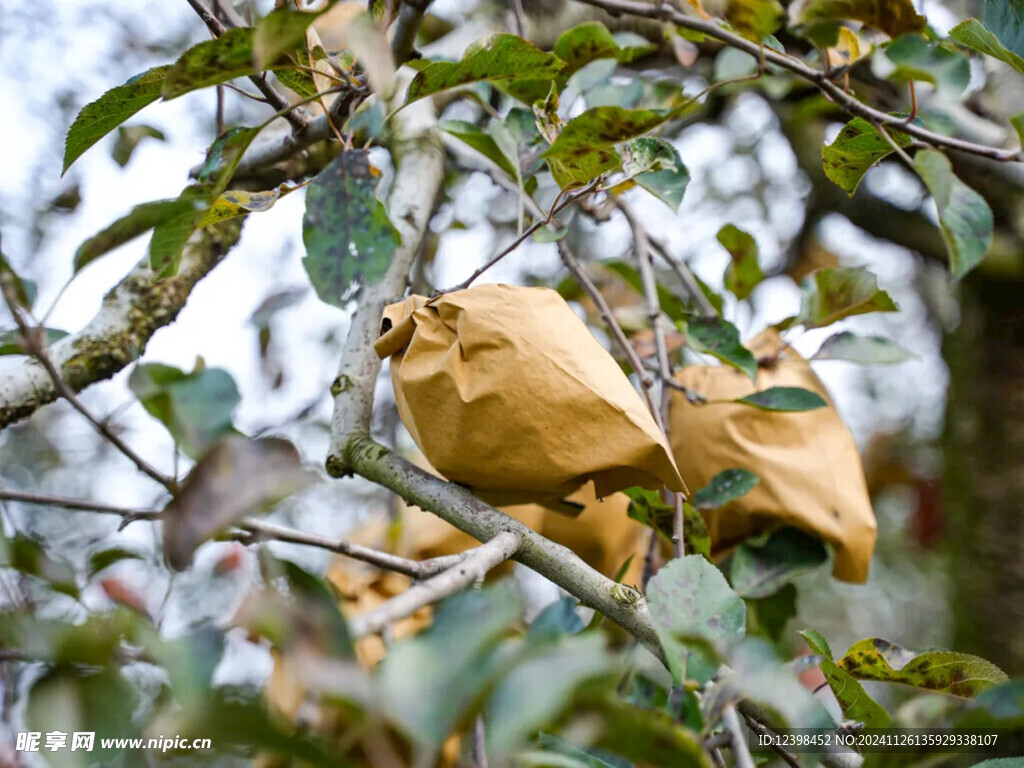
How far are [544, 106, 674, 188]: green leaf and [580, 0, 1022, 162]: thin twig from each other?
0.29 feet

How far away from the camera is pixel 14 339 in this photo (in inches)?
19.0

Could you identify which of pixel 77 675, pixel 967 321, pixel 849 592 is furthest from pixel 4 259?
pixel 849 592

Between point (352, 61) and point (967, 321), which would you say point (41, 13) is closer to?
point (352, 61)

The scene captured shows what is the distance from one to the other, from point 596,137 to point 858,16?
0.17m

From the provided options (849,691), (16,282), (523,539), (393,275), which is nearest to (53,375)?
(16,282)

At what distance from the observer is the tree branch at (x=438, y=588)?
10.5 inches

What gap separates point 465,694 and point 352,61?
42 centimetres

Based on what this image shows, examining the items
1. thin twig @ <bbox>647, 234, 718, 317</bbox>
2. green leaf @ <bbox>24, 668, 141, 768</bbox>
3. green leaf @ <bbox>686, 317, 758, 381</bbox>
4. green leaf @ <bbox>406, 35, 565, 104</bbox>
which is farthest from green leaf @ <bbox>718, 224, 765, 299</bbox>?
green leaf @ <bbox>24, 668, 141, 768</bbox>

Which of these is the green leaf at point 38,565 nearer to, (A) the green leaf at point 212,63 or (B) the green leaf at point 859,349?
(A) the green leaf at point 212,63

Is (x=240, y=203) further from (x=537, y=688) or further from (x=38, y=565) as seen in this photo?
(x=537, y=688)

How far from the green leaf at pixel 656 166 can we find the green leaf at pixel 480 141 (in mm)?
98

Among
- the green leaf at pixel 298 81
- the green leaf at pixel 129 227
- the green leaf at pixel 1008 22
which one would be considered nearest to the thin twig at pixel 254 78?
the green leaf at pixel 298 81

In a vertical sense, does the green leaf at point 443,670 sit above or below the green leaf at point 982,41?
below

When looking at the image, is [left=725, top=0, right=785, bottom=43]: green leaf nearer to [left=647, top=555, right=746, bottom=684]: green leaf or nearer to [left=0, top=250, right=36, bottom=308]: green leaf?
[left=647, top=555, right=746, bottom=684]: green leaf
